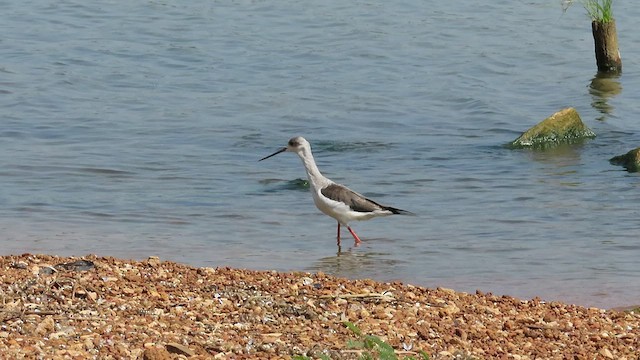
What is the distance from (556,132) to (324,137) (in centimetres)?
304

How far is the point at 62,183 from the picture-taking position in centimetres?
1362

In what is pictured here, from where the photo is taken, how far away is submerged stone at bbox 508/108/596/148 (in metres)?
15.9

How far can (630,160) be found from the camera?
47.6ft

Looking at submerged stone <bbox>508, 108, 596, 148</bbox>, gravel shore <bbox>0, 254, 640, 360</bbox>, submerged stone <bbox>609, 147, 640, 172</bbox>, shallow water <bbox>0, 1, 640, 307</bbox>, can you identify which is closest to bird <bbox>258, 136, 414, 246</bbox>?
shallow water <bbox>0, 1, 640, 307</bbox>

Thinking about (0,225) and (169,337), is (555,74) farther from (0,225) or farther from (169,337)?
(169,337)

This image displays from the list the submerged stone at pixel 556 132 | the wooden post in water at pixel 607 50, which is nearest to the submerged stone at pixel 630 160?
the submerged stone at pixel 556 132

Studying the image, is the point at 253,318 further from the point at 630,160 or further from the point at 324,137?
the point at 324,137

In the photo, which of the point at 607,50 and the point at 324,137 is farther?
the point at 607,50

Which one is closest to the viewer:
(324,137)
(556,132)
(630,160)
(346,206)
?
(346,206)

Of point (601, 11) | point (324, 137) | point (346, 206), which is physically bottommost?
point (324, 137)

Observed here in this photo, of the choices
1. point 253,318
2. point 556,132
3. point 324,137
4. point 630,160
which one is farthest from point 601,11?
point 253,318

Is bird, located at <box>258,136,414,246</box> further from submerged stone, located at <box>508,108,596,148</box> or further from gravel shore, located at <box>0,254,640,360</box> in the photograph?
submerged stone, located at <box>508,108,596,148</box>

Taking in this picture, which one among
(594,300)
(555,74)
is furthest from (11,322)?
(555,74)

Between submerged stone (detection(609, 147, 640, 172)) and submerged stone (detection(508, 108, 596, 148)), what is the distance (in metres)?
1.24
